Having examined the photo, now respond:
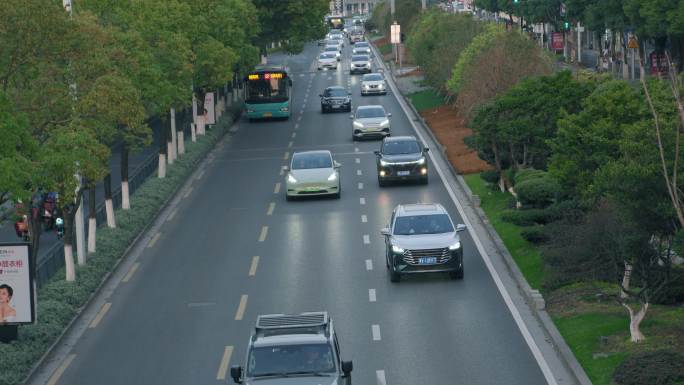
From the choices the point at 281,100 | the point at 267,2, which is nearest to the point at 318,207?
the point at 281,100

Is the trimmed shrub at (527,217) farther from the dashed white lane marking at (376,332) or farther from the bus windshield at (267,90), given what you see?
the bus windshield at (267,90)

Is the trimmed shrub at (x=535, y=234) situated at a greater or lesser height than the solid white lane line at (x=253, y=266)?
greater

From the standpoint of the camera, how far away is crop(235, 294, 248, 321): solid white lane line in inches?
1164

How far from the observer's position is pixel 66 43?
2958cm

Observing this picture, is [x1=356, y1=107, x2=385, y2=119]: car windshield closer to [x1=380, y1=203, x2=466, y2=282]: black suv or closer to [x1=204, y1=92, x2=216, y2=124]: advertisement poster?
[x1=204, y1=92, x2=216, y2=124]: advertisement poster

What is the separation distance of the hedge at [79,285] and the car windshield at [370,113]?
1334cm

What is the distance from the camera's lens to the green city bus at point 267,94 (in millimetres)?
75688

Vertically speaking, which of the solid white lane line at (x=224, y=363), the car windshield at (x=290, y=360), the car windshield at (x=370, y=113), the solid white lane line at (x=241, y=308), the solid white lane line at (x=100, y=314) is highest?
the car windshield at (x=370, y=113)

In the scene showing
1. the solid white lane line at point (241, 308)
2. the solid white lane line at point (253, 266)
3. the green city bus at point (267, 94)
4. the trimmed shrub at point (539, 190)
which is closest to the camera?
the solid white lane line at point (241, 308)

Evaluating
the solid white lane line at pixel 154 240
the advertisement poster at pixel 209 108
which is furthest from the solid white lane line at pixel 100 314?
the advertisement poster at pixel 209 108

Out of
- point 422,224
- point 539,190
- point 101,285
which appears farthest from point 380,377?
point 539,190

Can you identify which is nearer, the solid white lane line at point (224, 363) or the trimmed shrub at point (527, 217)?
the solid white lane line at point (224, 363)

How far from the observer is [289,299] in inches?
1218

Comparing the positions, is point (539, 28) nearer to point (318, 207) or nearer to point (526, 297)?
point (318, 207)
